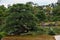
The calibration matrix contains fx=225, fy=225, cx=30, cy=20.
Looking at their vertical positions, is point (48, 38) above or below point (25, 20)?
below

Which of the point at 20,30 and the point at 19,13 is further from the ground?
the point at 19,13

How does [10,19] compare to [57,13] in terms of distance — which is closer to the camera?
[10,19]

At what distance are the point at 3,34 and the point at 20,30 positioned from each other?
121 cm

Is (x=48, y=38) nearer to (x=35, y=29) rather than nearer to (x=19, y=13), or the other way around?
(x=35, y=29)

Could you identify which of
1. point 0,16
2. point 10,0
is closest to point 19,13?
point 0,16

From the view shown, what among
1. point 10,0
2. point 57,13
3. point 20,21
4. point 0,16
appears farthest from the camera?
point 10,0

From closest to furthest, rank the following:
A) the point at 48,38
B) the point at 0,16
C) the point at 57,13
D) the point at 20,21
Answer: the point at 48,38
the point at 20,21
the point at 0,16
the point at 57,13

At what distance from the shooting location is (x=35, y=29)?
11578mm

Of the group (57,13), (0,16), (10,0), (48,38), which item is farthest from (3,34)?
(10,0)

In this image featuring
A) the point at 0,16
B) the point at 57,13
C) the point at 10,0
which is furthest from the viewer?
the point at 10,0

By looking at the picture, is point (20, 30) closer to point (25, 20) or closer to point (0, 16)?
point (25, 20)

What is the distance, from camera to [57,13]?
69.9 feet

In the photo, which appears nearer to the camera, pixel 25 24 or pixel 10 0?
pixel 25 24

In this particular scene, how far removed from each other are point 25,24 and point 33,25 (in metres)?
0.41
